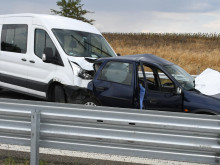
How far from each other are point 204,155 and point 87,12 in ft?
152

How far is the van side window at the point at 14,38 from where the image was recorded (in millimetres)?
9766

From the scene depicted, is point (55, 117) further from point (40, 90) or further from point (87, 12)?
point (87, 12)

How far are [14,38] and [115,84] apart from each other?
451 centimetres

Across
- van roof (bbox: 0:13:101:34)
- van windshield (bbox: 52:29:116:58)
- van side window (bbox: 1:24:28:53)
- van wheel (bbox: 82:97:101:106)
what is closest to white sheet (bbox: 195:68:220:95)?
van wheel (bbox: 82:97:101:106)

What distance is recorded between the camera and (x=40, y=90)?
9102mm

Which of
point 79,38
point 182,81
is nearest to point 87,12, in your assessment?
point 79,38

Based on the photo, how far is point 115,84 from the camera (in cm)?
711

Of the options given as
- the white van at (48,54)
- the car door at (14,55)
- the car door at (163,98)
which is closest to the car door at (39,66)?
the white van at (48,54)

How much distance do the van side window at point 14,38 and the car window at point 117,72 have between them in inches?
132

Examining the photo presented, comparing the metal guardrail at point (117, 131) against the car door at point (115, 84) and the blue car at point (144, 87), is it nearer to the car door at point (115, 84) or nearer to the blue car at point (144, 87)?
the blue car at point (144, 87)

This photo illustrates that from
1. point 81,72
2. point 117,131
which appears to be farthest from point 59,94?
point 117,131

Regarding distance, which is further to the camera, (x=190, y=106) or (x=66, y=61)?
(x=66, y=61)

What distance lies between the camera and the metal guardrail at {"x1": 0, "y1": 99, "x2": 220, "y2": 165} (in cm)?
404

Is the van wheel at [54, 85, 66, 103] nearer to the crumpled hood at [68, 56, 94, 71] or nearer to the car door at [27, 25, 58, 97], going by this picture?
the car door at [27, 25, 58, 97]
